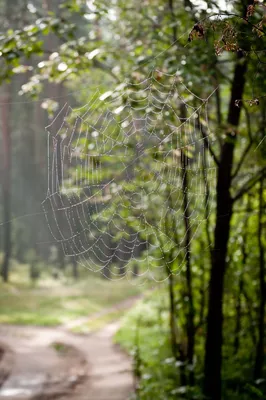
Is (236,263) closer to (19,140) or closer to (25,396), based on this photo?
(25,396)

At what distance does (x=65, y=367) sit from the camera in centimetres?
969

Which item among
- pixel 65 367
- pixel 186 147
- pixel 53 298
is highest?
pixel 186 147

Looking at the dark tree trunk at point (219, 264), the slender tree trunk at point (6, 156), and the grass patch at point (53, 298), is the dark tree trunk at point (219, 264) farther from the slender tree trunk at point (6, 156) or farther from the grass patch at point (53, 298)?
the slender tree trunk at point (6, 156)

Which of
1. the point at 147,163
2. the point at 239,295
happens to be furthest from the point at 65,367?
the point at 147,163

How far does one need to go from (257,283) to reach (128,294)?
15304mm

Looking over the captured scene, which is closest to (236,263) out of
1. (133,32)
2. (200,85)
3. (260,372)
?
(260,372)

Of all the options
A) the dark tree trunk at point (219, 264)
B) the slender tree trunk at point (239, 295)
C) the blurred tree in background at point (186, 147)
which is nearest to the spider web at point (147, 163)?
the blurred tree in background at point (186, 147)

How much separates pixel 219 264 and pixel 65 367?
581cm

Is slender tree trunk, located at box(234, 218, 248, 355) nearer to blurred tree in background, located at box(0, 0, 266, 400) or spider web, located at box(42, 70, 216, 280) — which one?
blurred tree in background, located at box(0, 0, 266, 400)

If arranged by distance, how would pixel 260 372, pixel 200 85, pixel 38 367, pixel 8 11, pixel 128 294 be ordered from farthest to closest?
pixel 128 294, pixel 8 11, pixel 38 367, pixel 260 372, pixel 200 85

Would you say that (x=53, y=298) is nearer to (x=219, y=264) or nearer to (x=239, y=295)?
(x=239, y=295)

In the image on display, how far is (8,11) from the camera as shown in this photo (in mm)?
19688

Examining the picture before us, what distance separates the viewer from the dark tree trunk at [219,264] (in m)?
4.76

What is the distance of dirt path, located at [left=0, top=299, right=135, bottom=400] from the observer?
770cm
